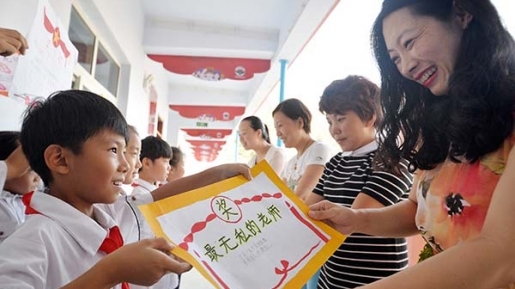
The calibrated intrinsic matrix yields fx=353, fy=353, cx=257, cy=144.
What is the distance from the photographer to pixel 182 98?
5.98m

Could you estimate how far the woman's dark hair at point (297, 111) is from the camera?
1818 millimetres

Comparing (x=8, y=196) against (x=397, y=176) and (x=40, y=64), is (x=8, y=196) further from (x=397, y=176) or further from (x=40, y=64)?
(x=397, y=176)

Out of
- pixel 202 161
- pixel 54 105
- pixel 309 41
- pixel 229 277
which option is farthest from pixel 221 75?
pixel 202 161

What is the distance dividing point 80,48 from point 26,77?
103 cm

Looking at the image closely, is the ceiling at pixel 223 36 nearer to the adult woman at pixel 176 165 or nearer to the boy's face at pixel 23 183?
the adult woman at pixel 176 165

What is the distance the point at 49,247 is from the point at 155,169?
4.56 feet

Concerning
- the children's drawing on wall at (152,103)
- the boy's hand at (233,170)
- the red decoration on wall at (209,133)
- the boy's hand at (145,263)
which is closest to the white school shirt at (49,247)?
the boy's hand at (145,263)

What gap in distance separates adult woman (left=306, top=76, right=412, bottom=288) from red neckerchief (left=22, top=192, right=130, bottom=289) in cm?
54

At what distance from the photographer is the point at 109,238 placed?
2.29 ft

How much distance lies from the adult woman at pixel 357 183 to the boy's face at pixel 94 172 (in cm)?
56

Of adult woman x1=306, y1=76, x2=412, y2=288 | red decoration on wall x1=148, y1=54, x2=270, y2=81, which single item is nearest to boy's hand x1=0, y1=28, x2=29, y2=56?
adult woman x1=306, y1=76, x2=412, y2=288

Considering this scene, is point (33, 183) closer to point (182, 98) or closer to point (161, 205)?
point (161, 205)

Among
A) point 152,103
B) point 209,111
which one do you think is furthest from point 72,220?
point 209,111

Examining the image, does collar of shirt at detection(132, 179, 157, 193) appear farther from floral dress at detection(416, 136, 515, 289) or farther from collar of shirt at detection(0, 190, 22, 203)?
floral dress at detection(416, 136, 515, 289)
